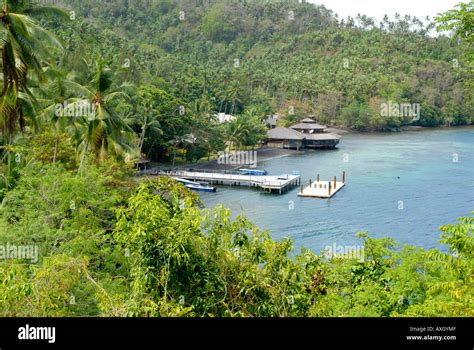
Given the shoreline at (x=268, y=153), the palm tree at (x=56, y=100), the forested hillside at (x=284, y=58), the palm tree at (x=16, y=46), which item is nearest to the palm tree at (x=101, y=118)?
the palm tree at (x=56, y=100)

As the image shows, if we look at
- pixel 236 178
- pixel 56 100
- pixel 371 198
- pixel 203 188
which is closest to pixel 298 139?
pixel 236 178

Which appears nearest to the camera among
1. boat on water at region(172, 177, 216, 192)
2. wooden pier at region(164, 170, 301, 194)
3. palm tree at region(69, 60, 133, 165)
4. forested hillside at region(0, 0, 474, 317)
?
forested hillside at region(0, 0, 474, 317)

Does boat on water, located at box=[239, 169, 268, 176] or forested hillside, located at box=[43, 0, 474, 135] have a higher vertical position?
forested hillside, located at box=[43, 0, 474, 135]

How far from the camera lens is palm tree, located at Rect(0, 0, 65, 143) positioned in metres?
7.63

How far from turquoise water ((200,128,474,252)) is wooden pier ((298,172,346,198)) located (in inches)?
13.9

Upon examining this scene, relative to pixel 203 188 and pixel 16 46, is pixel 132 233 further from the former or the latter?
pixel 203 188

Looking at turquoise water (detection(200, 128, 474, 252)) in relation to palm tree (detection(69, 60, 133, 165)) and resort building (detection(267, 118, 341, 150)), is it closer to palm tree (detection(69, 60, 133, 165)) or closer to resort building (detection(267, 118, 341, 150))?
resort building (detection(267, 118, 341, 150))

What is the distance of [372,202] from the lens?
78.0ft

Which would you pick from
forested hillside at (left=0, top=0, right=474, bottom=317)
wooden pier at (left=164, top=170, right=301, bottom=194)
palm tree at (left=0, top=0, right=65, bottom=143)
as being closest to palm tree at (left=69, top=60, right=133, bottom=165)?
forested hillside at (left=0, top=0, right=474, bottom=317)

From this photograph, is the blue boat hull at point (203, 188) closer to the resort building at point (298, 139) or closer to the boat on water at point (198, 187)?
the boat on water at point (198, 187)

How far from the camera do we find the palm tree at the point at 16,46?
7.63 meters

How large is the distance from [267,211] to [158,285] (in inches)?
743

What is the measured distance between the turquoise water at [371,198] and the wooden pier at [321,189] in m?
0.35
